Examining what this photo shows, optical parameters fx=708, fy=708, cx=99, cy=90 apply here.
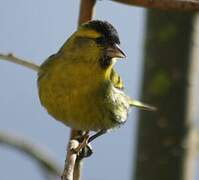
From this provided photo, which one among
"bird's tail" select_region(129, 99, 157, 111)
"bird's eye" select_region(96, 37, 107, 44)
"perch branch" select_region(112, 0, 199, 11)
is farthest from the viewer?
"bird's tail" select_region(129, 99, 157, 111)

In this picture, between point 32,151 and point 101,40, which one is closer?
point 101,40

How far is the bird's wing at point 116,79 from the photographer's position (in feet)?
7.47

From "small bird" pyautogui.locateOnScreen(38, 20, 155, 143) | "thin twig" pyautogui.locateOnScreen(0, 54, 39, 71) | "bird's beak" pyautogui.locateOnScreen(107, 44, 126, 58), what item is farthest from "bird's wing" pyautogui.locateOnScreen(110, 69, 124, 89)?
"thin twig" pyautogui.locateOnScreen(0, 54, 39, 71)

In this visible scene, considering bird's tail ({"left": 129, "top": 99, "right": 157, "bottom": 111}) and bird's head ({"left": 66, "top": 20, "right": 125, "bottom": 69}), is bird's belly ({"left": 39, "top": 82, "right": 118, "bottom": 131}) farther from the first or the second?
bird's tail ({"left": 129, "top": 99, "right": 157, "bottom": 111})

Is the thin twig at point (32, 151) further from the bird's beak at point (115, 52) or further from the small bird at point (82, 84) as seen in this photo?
the bird's beak at point (115, 52)

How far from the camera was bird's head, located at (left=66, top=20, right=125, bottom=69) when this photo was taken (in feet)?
6.27

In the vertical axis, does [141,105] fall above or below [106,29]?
below

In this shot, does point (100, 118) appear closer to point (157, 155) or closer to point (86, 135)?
point (86, 135)

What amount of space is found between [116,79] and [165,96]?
0.30 metres

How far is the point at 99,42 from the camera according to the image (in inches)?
80.0

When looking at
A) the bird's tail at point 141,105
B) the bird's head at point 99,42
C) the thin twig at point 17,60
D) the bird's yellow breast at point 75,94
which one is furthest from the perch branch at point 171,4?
the bird's tail at point 141,105

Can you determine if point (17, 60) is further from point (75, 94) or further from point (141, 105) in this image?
point (141, 105)

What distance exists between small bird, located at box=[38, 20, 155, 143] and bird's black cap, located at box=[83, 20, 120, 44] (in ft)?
0.16

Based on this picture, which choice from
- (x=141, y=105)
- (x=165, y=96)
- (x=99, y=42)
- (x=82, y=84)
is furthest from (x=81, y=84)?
(x=165, y=96)
